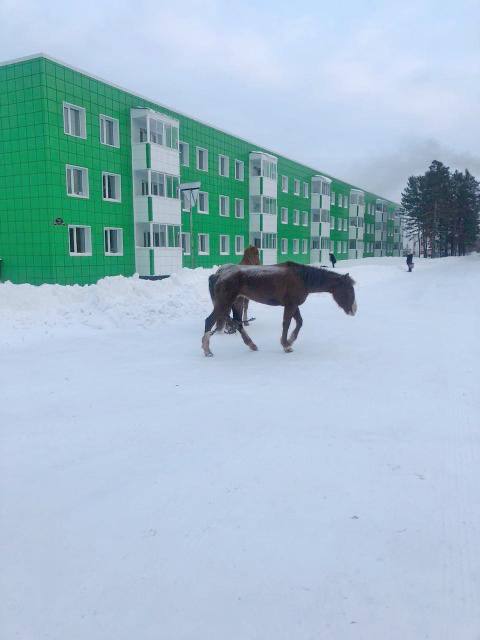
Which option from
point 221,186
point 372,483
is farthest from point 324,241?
point 372,483

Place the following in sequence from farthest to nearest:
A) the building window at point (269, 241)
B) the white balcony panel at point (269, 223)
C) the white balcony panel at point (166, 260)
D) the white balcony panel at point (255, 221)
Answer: the building window at point (269, 241), the white balcony panel at point (269, 223), the white balcony panel at point (255, 221), the white balcony panel at point (166, 260)

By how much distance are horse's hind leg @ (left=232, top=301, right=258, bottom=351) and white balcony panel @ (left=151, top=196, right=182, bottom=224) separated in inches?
717

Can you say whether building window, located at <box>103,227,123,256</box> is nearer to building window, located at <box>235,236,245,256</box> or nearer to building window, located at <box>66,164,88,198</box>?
building window, located at <box>66,164,88,198</box>

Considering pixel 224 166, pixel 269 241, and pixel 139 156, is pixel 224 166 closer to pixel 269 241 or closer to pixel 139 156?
pixel 269 241

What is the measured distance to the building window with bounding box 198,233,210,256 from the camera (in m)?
31.7

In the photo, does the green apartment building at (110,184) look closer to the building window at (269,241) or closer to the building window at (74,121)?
the building window at (74,121)

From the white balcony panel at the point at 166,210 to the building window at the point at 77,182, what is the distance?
13.0 feet

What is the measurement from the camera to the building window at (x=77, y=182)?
2219 cm

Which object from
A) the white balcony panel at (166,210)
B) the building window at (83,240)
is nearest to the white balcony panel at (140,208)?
the white balcony panel at (166,210)

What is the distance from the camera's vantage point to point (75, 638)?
2.19m

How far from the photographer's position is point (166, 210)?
26.8 metres

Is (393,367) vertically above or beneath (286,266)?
beneath

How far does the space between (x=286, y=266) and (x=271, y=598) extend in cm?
642

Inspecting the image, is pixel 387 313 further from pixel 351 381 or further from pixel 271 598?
pixel 271 598
